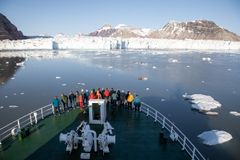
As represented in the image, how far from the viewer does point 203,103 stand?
22.0 metres

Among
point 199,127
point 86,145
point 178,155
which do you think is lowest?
point 199,127

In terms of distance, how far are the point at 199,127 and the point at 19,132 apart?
12.8m

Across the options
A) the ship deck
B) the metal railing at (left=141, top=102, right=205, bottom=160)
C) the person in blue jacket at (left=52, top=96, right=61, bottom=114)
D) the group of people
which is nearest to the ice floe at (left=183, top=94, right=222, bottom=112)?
the metal railing at (left=141, top=102, right=205, bottom=160)

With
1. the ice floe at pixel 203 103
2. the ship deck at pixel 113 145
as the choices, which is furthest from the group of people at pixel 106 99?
the ice floe at pixel 203 103

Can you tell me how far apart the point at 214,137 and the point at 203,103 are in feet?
25.1

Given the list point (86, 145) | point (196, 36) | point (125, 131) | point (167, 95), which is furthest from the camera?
point (196, 36)

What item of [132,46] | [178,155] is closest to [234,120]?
[178,155]

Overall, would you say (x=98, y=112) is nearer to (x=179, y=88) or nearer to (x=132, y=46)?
(x=179, y=88)

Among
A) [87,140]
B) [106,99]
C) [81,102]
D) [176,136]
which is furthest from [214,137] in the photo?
[87,140]

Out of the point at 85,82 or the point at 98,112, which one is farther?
the point at 85,82

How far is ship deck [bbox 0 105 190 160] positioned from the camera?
775 cm

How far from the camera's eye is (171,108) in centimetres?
2136


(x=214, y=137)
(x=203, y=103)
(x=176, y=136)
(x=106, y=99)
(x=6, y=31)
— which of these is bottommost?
(x=214, y=137)

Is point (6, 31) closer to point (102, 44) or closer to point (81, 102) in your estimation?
point (102, 44)
